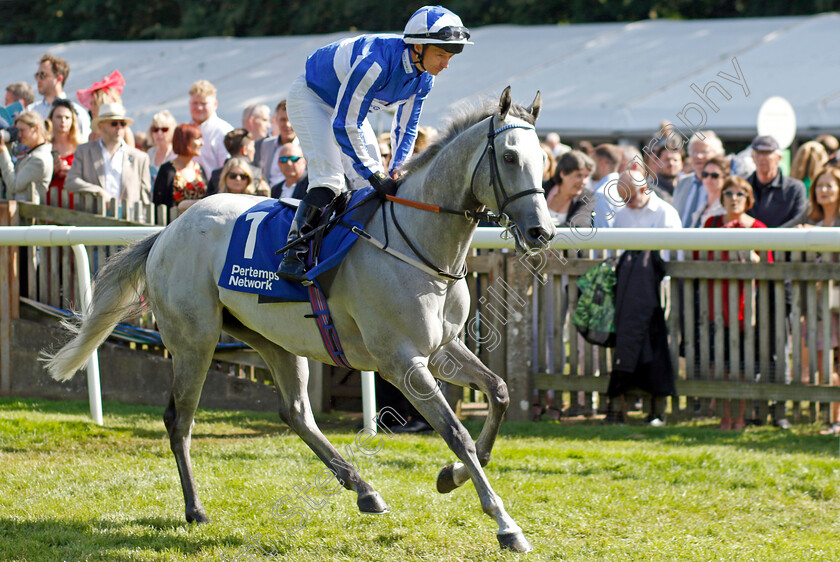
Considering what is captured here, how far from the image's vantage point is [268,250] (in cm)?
541

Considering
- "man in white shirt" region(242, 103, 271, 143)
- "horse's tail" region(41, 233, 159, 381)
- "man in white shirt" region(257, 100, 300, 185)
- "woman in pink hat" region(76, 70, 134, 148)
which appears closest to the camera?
"horse's tail" region(41, 233, 159, 381)

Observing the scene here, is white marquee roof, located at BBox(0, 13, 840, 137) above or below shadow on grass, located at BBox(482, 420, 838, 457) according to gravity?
Result: above

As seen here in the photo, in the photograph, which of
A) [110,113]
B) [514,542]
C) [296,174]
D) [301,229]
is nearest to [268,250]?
[301,229]

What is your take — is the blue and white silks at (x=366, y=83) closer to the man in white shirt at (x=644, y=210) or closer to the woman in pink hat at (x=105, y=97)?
the man in white shirt at (x=644, y=210)

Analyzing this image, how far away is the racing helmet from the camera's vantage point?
4812mm

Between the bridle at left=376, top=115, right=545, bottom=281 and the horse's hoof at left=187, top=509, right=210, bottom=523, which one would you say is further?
the horse's hoof at left=187, top=509, right=210, bottom=523

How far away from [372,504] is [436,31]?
2.34 metres

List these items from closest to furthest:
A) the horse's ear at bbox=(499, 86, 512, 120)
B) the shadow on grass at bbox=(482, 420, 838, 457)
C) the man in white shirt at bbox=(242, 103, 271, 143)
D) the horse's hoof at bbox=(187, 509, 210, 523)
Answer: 1. the horse's ear at bbox=(499, 86, 512, 120)
2. the horse's hoof at bbox=(187, 509, 210, 523)
3. the shadow on grass at bbox=(482, 420, 838, 457)
4. the man in white shirt at bbox=(242, 103, 271, 143)

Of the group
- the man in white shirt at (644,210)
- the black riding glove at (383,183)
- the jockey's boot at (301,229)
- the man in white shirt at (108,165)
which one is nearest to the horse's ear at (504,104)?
the black riding glove at (383,183)

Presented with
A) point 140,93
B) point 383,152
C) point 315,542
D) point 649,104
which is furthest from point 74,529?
point 140,93

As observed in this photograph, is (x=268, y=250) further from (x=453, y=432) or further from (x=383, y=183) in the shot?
(x=453, y=432)

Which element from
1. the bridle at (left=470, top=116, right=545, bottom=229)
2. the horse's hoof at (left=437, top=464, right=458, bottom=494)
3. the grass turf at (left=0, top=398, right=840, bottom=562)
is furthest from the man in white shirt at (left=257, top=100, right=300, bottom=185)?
the bridle at (left=470, top=116, right=545, bottom=229)

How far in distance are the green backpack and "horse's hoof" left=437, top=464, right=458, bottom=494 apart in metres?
3.08

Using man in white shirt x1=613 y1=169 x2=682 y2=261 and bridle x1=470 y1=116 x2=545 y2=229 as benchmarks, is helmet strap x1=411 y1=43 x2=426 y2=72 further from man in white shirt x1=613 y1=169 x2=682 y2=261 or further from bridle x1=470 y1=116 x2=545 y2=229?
man in white shirt x1=613 y1=169 x2=682 y2=261
